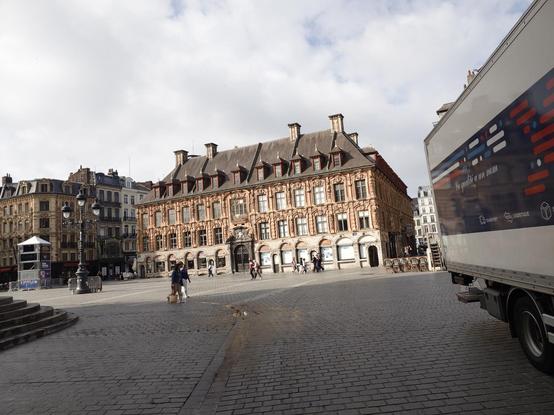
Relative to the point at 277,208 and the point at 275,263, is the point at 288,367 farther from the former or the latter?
the point at 277,208

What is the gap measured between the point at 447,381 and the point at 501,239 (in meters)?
1.98

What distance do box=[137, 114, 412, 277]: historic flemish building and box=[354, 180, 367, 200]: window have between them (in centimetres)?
10

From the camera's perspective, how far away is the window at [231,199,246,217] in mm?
44875

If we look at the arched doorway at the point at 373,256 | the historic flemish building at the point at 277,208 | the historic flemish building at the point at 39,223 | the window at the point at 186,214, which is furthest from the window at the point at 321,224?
the historic flemish building at the point at 39,223

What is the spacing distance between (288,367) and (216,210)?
41.1m

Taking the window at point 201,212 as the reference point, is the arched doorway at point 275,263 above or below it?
below

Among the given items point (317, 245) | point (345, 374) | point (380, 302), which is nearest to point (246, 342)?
point (345, 374)

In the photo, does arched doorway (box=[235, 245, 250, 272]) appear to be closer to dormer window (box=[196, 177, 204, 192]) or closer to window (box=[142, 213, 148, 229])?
dormer window (box=[196, 177, 204, 192])

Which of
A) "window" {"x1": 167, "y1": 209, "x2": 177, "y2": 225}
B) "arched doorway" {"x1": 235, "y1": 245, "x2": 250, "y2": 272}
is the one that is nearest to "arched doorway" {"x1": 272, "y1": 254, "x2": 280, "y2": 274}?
"arched doorway" {"x1": 235, "y1": 245, "x2": 250, "y2": 272}

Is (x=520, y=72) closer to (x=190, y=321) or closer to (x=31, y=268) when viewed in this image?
(x=190, y=321)

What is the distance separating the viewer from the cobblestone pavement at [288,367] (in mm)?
4539

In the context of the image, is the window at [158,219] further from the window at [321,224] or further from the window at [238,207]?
the window at [321,224]

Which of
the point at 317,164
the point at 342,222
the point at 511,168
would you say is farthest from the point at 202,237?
the point at 511,168

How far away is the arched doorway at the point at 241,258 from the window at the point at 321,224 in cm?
837
